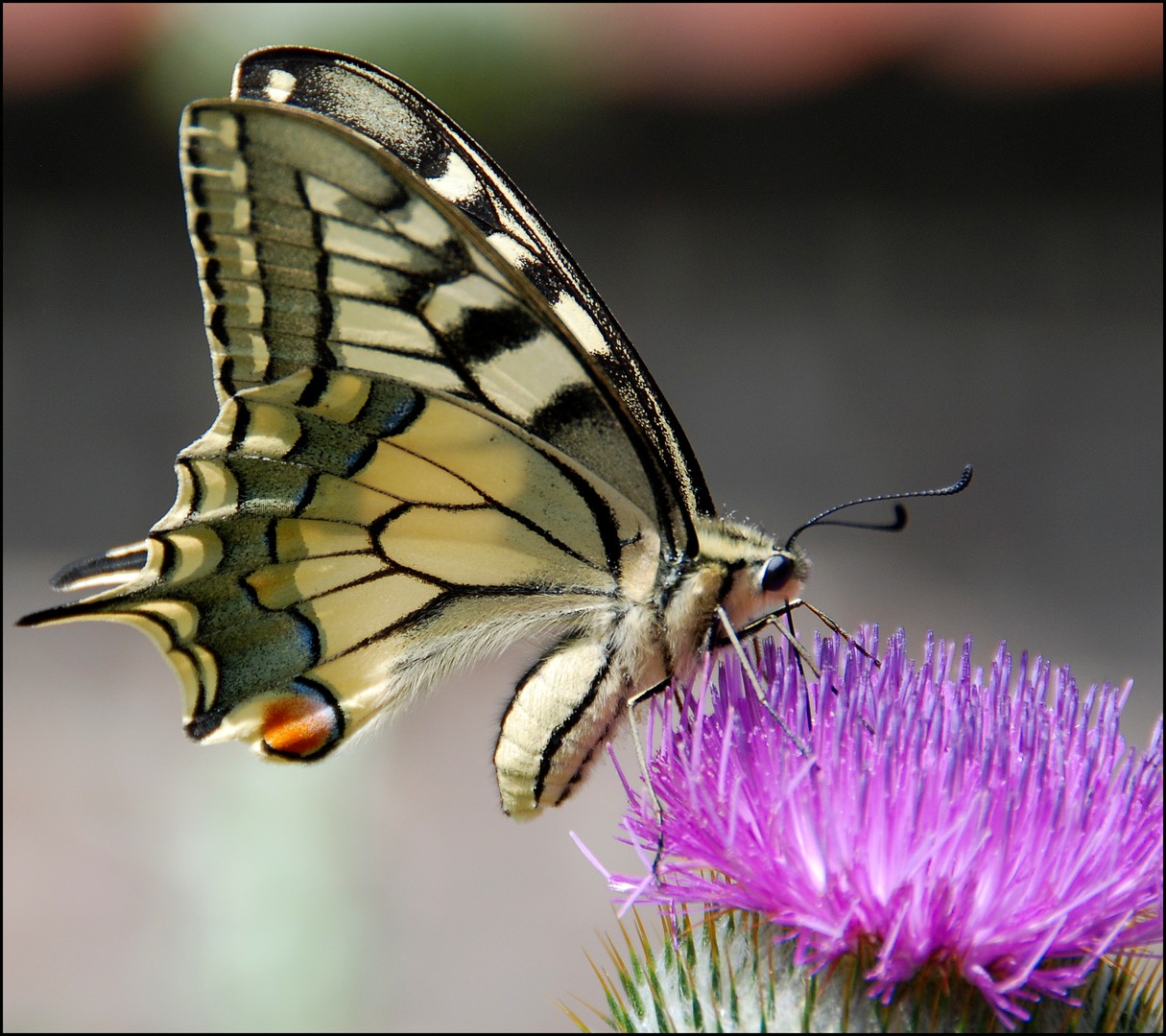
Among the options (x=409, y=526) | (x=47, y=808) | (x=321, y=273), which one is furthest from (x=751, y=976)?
(x=47, y=808)

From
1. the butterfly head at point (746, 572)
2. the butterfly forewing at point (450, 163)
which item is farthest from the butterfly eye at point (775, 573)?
the butterfly forewing at point (450, 163)

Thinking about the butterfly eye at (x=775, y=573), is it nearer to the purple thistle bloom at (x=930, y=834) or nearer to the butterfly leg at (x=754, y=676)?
the butterfly leg at (x=754, y=676)

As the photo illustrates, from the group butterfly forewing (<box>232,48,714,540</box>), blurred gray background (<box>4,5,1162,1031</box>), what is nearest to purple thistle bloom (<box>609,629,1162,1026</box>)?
butterfly forewing (<box>232,48,714,540</box>)

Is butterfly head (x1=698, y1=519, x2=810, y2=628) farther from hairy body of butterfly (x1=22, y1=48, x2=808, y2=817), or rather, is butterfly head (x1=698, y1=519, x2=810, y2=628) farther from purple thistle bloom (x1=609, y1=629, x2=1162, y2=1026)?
purple thistle bloom (x1=609, y1=629, x2=1162, y2=1026)

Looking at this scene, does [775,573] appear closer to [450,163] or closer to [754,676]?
[754,676]

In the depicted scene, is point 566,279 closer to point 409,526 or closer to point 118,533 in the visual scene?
point 409,526

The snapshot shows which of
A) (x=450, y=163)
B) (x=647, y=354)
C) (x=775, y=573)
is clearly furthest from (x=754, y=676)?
(x=647, y=354)
